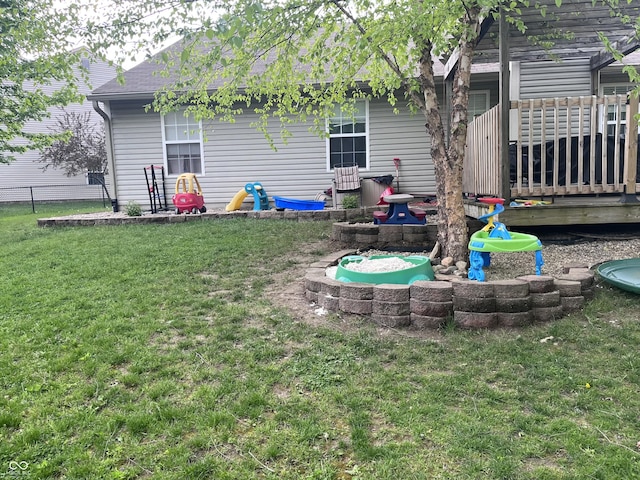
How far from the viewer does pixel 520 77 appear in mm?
10180

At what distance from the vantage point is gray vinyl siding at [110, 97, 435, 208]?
10.4m

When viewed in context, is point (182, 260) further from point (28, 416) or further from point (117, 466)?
point (117, 466)

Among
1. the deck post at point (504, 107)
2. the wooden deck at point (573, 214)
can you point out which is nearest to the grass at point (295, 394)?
the wooden deck at point (573, 214)

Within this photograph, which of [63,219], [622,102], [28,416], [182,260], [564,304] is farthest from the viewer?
[63,219]

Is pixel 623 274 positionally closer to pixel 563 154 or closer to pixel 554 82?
pixel 563 154

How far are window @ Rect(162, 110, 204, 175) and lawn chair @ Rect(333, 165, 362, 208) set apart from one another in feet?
11.1

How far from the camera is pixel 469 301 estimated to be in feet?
10.8

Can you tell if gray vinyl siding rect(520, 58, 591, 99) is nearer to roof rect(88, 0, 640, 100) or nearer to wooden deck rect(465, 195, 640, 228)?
roof rect(88, 0, 640, 100)

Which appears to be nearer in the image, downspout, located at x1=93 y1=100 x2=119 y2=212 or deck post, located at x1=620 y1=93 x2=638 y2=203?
deck post, located at x1=620 y1=93 x2=638 y2=203

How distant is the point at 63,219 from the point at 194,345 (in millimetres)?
7838

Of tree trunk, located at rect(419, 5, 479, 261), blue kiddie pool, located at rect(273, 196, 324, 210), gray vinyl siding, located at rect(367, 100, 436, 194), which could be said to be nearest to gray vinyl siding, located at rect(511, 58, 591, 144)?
gray vinyl siding, located at rect(367, 100, 436, 194)

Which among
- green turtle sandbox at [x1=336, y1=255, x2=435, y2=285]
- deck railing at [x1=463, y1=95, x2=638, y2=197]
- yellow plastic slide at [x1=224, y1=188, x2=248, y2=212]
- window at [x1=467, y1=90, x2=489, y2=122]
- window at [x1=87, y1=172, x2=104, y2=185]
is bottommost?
green turtle sandbox at [x1=336, y1=255, x2=435, y2=285]

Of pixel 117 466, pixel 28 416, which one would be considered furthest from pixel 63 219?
pixel 117 466

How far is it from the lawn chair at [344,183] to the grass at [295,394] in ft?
19.5
